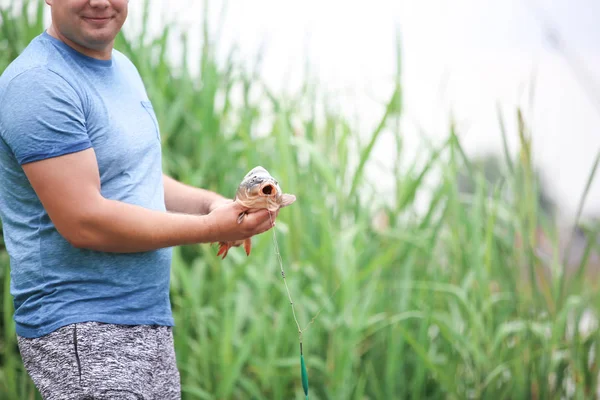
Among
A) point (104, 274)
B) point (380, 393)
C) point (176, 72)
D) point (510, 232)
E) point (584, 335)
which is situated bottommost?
point (380, 393)

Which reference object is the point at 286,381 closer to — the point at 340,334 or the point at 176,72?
the point at 340,334

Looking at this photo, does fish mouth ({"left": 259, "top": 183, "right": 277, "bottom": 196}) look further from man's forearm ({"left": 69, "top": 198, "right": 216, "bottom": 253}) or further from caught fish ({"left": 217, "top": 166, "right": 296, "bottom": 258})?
man's forearm ({"left": 69, "top": 198, "right": 216, "bottom": 253})

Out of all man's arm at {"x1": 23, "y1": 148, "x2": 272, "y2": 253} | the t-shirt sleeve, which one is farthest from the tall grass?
the t-shirt sleeve

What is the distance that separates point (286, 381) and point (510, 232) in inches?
44.1

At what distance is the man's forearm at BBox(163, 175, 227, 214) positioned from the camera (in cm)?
191

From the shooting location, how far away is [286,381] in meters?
2.82


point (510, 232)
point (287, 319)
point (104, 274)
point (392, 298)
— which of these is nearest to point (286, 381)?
point (287, 319)

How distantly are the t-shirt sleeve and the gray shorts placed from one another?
38 centimetres

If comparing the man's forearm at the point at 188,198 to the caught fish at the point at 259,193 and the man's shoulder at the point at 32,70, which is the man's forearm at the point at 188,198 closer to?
the caught fish at the point at 259,193

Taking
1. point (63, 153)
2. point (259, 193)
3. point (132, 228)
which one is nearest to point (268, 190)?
point (259, 193)

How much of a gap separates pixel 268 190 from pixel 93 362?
0.53 meters

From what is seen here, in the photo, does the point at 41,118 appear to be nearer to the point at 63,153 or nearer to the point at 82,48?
the point at 63,153

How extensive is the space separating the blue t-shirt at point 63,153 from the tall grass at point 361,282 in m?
1.08

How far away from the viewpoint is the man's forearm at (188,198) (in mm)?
1908
